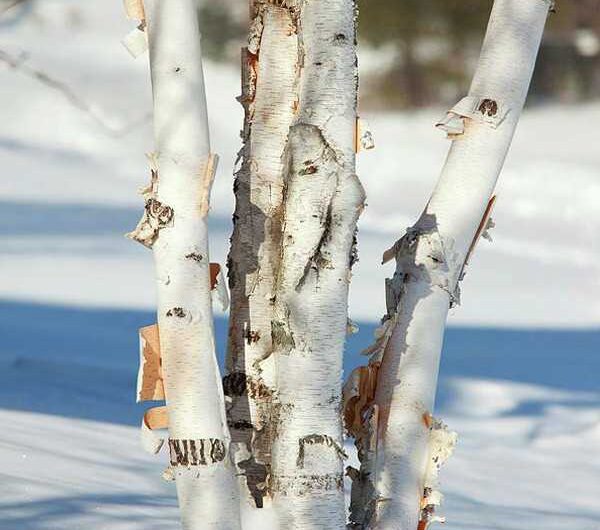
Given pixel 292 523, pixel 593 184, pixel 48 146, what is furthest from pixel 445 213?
pixel 48 146

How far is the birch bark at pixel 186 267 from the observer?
2.38 metres

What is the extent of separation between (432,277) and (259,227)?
0.40 m

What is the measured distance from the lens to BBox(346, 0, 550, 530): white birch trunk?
2.62 metres

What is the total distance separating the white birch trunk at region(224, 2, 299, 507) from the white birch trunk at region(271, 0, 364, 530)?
102mm

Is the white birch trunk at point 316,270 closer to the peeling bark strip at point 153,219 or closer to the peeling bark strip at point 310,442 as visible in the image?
the peeling bark strip at point 310,442

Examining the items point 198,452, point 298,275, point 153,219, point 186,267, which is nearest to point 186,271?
point 186,267

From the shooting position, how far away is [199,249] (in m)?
2.42

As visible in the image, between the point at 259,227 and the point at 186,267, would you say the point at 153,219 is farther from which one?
the point at 259,227

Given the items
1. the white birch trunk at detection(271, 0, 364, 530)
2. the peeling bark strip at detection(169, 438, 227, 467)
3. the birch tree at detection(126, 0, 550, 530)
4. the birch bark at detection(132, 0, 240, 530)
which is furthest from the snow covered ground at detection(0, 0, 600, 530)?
the peeling bark strip at detection(169, 438, 227, 467)

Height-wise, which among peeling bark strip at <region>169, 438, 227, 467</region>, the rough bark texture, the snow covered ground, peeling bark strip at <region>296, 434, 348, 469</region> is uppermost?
the snow covered ground

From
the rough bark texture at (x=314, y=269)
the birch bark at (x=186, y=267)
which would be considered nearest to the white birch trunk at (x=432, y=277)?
the rough bark texture at (x=314, y=269)

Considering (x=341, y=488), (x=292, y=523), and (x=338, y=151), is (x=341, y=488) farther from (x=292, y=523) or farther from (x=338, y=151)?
(x=338, y=151)

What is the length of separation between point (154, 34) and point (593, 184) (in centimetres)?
1136

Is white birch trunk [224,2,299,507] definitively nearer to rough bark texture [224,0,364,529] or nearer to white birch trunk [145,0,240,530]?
rough bark texture [224,0,364,529]
